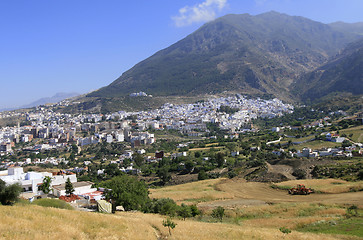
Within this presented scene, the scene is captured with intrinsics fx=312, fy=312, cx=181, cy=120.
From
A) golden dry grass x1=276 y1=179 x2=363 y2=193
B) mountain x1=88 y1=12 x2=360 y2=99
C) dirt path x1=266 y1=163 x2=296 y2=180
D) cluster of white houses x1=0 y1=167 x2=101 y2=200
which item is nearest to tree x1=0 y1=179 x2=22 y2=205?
cluster of white houses x1=0 y1=167 x2=101 y2=200

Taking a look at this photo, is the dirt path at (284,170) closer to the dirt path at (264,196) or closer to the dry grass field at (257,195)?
the dry grass field at (257,195)

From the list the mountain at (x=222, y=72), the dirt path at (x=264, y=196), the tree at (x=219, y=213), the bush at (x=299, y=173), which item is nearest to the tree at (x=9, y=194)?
the tree at (x=219, y=213)

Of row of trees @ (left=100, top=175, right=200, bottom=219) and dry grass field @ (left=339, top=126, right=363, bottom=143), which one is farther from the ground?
row of trees @ (left=100, top=175, right=200, bottom=219)

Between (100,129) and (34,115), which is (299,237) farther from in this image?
(34,115)

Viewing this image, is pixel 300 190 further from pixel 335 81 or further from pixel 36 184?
pixel 335 81

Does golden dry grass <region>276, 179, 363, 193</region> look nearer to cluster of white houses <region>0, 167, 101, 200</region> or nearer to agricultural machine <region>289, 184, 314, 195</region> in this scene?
agricultural machine <region>289, 184, 314, 195</region>

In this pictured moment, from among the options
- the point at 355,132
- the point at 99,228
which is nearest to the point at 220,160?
the point at 355,132
